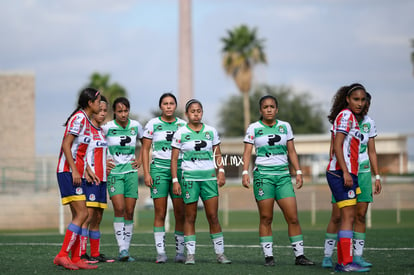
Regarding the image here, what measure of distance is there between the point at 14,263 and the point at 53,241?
451cm

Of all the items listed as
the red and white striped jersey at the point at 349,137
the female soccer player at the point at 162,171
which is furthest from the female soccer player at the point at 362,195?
the female soccer player at the point at 162,171

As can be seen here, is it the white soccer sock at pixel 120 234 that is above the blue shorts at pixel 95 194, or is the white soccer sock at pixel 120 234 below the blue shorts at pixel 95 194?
below

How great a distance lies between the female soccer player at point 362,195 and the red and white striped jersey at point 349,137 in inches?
4.0

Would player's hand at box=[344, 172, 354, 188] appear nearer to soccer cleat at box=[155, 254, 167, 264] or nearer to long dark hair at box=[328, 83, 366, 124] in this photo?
long dark hair at box=[328, 83, 366, 124]

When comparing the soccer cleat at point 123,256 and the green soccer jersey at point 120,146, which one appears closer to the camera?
the soccer cleat at point 123,256

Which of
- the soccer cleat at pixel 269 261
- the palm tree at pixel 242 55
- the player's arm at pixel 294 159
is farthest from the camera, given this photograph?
the palm tree at pixel 242 55

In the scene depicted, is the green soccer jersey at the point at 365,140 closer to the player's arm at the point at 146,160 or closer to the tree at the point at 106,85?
the player's arm at the point at 146,160

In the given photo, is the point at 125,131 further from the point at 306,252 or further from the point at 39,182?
the point at 39,182

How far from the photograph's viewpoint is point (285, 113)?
274 feet

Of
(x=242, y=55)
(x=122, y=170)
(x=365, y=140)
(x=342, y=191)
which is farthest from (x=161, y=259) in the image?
(x=242, y=55)

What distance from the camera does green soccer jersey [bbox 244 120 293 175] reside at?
9.95 m

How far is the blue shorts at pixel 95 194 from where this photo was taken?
10.3 meters

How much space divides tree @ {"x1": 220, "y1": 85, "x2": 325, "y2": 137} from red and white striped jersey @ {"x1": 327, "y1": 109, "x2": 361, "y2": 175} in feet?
236

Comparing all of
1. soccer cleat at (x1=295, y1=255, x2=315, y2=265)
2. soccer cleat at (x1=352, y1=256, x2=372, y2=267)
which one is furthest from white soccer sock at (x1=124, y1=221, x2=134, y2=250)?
soccer cleat at (x1=352, y1=256, x2=372, y2=267)
